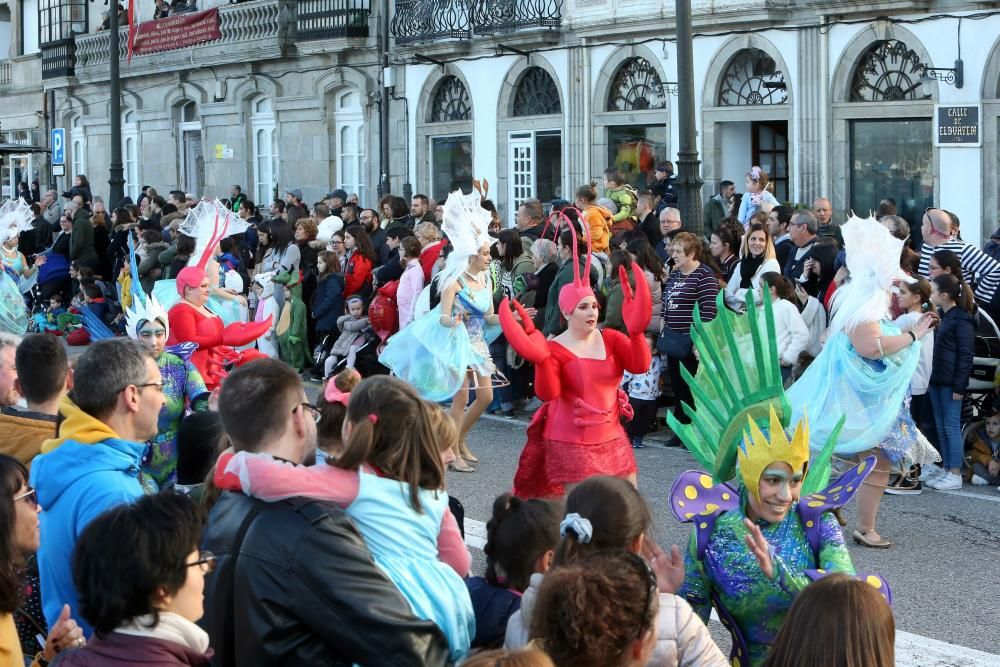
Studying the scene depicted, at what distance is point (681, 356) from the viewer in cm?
1115

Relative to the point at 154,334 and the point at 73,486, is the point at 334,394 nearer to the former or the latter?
the point at 154,334

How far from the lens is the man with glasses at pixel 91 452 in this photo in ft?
14.0

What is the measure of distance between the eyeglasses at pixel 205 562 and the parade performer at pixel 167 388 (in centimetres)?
303

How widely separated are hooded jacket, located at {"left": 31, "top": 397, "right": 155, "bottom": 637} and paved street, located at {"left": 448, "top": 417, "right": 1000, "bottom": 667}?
2296mm

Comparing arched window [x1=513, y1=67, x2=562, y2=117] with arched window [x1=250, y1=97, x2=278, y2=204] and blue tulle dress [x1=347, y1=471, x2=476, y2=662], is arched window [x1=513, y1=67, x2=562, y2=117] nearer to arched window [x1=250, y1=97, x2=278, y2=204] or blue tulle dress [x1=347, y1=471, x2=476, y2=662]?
arched window [x1=250, y1=97, x2=278, y2=204]

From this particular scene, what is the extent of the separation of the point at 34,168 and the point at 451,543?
39.0 metres

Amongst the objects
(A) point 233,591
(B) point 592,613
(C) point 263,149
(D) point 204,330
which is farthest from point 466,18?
(B) point 592,613

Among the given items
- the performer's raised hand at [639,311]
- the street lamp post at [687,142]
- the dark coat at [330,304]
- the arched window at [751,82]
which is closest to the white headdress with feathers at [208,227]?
the dark coat at [330,304]

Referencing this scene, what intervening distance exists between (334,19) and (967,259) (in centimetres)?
1842

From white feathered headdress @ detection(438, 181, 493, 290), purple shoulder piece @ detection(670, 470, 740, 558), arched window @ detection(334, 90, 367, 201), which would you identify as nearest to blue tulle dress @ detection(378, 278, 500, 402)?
white feathered headdress @ detection(438, 181, 493, 290)

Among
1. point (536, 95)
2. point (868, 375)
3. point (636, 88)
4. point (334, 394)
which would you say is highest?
point (536, 95)

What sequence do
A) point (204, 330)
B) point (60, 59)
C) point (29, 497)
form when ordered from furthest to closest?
point (60, 59) < point (204, 330) < point (29, 497)

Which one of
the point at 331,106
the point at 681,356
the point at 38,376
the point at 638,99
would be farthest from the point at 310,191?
the point at 38,376

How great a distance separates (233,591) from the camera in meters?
3.55
